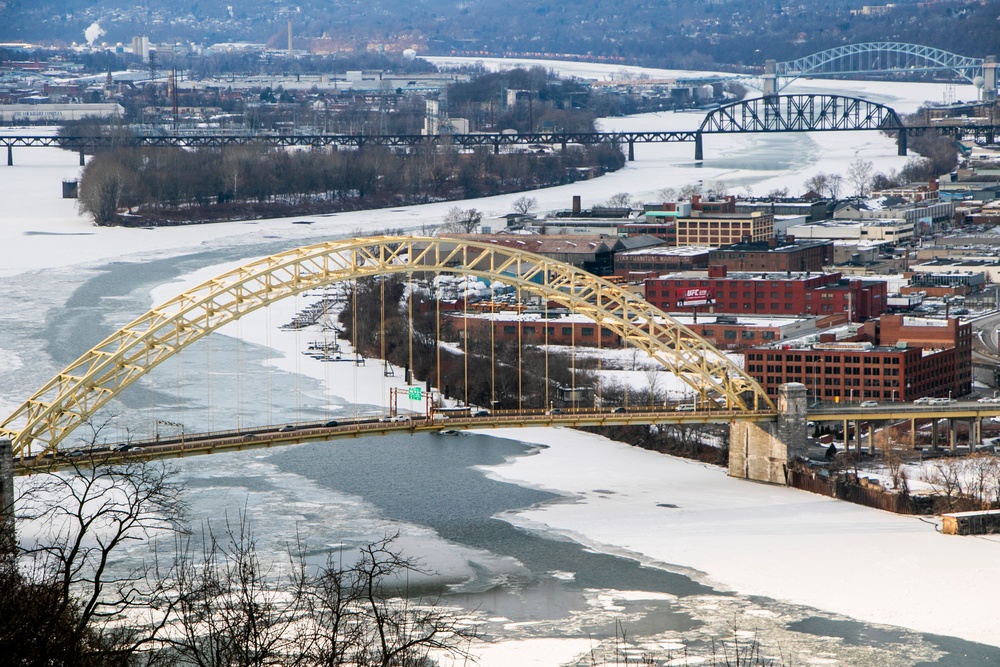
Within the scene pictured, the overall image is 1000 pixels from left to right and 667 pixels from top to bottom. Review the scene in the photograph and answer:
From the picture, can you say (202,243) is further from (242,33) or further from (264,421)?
(242,33)

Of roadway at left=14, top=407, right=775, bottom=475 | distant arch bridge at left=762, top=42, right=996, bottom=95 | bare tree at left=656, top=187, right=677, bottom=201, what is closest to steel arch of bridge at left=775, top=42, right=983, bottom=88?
distant arch bridge at left=762, top=42, right=996, bottom=95

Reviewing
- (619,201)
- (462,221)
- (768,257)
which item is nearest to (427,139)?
(619,201)

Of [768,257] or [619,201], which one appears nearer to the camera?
[768,257]

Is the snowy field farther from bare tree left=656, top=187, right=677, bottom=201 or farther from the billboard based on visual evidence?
bare tree left=656, top=187, right=677, bottom=201

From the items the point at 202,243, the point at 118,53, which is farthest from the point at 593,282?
the point at 118,53

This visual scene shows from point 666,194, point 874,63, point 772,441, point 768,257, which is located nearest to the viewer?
point 772,441

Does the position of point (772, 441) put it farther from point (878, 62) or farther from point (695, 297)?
point (878, 62)

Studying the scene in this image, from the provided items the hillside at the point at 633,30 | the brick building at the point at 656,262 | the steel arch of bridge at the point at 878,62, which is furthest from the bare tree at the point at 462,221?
the hillside at the point at 633,30
